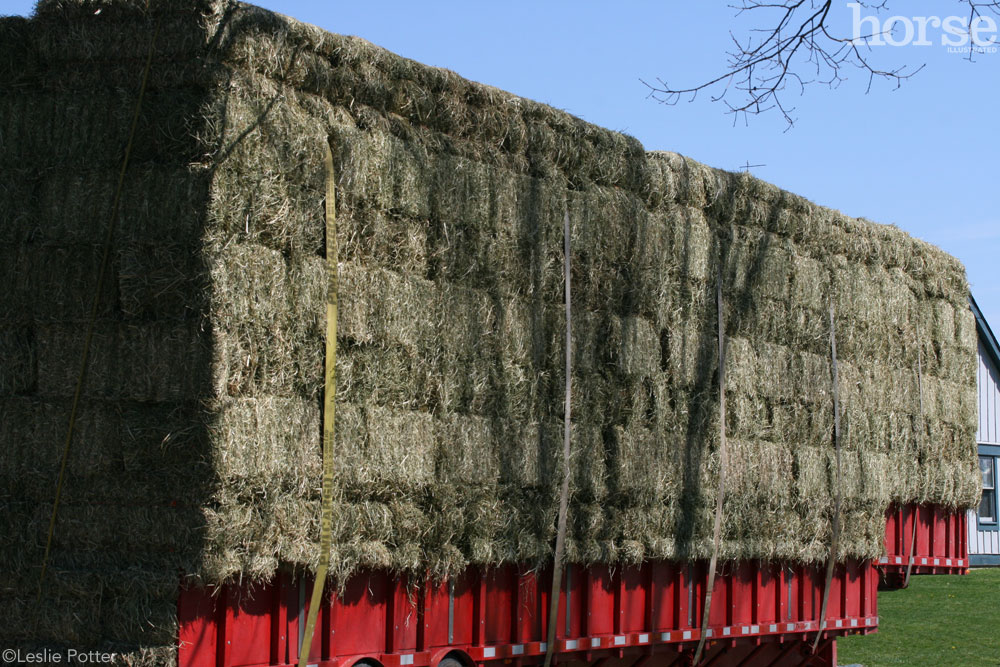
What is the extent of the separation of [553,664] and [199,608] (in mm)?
3789

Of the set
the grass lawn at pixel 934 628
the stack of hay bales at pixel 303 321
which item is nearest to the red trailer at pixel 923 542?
the grass lawn at pixel 934 628

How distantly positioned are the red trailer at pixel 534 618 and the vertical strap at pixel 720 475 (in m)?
0.10

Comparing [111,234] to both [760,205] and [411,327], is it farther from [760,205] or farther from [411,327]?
[760,205]

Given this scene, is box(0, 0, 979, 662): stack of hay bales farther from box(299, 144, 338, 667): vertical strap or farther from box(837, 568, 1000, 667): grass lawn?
box(837, 568, 1000, 667): grass lawn

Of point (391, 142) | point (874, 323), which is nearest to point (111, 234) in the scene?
point (391, 142)

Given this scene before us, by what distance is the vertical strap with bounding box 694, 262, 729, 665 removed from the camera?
11398 mm

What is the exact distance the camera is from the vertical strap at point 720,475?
11.4m

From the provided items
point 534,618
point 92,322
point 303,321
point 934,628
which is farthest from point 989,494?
point 92,322

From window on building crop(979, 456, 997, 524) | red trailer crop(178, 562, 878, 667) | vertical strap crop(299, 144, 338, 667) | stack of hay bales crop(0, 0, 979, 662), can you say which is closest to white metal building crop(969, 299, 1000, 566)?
window on building crop(979, 456, 997, 524)

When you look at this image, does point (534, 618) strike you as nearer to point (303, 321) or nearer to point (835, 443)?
point (303, 321)

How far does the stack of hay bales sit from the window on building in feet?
76.0

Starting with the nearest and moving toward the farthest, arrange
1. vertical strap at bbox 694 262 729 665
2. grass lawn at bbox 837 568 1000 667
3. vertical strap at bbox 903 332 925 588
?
vertical strap at bbox 694 262 729 665 < vertical strap at bbox 903 332 925 588 < grass lawn at bbox 837 568 1000 667

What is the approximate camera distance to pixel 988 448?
106 feet

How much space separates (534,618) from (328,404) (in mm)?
2907
